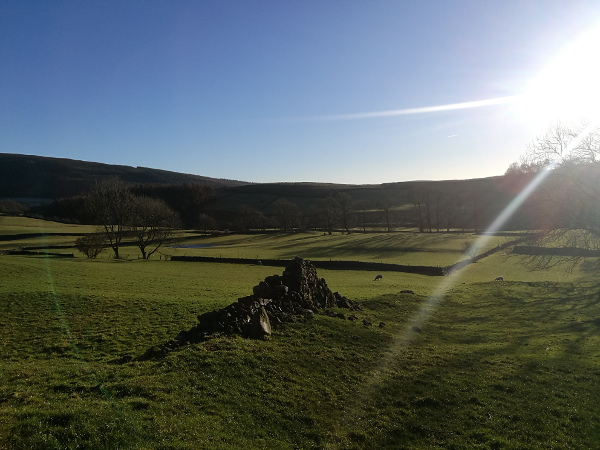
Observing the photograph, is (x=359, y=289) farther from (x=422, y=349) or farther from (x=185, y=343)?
(x=185, y=343)

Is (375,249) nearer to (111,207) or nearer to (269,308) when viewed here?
(111,207)

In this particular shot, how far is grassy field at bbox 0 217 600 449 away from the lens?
366 inches

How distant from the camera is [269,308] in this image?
18875 millimetres

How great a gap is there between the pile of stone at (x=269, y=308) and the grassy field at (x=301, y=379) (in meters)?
0.88

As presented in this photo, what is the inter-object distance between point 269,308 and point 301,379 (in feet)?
20.6

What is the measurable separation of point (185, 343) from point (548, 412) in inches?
499

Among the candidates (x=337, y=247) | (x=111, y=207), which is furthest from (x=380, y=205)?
(x=111, y=207)

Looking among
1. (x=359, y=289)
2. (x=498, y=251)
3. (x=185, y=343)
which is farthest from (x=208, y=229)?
(x=185, y=343)

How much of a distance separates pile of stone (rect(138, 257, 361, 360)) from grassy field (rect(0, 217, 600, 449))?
878 mm

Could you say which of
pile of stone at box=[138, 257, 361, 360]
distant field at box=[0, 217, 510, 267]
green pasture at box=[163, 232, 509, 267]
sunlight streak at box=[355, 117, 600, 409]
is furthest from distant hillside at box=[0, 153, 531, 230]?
pile of stone at box=[138, 257, 361, 360]

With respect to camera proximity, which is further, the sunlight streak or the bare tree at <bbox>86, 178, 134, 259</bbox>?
the bare tree at <bbox>86, 178, 134, 259</bbox>

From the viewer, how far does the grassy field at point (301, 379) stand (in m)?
9.29

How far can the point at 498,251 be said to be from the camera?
219ft

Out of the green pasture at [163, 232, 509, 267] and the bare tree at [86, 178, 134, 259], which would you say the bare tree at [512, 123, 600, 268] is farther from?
the bare tree at [86, 178, 134, 259]
